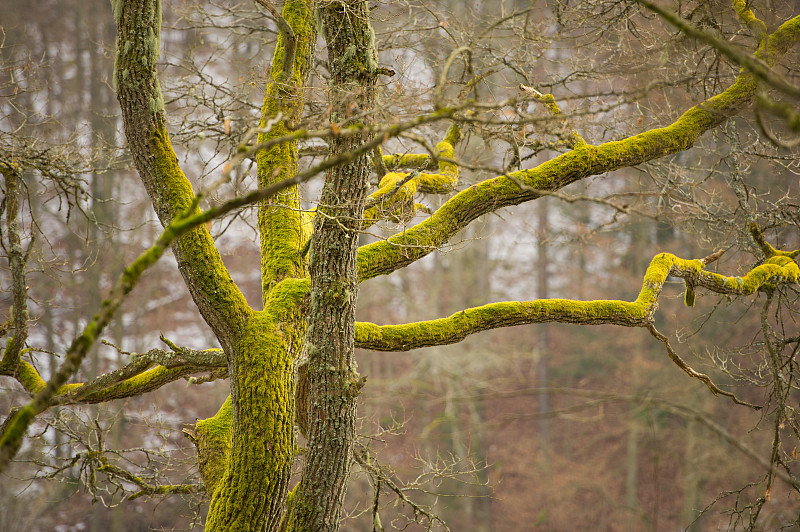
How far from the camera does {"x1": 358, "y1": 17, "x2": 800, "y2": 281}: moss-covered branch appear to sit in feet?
13.0

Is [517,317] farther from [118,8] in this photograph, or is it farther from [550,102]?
[118,8]

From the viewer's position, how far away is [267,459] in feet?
10.6

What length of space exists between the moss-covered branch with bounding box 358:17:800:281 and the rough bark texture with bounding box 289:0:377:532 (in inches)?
29.8

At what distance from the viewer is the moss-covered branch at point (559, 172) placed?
396 centimetres

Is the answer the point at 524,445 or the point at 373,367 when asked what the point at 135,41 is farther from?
the point at 524,445

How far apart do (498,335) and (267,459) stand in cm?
1263

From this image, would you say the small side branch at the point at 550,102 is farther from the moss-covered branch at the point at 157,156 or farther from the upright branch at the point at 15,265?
the upright branch at the point at 15,265

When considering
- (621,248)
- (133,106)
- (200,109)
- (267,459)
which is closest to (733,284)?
(267,459)

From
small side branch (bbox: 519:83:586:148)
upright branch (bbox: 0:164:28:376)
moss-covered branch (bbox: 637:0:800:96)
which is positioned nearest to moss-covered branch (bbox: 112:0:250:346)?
upright branch (bbox: 0:164:28:376)

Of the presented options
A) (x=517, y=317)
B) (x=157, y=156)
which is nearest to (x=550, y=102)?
(x=517, y=317)

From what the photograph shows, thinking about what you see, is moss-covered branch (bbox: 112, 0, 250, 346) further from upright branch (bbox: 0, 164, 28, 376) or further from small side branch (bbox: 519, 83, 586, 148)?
small side branch (bbox: 519, 83, 586, 148)

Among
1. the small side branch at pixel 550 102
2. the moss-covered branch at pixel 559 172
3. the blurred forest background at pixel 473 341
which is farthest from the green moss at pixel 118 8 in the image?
the blurred forest background at pixel 473 341

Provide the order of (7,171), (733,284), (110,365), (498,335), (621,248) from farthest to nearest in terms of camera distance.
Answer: (498,335)
(621,248)
(110,365)
(733,284)
(7,171)

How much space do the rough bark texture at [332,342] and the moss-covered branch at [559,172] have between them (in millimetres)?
756
